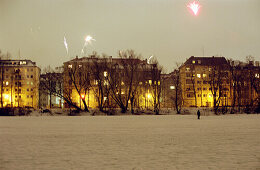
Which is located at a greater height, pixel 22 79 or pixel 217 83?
pixel 22 79

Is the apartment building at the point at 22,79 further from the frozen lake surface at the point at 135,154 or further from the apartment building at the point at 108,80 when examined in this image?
the frozen lake surface at the point at 135,154

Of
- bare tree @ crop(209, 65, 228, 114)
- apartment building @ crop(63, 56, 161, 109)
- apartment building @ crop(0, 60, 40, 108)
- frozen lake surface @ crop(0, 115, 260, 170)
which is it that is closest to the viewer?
frozen lake surface @ crop(0, 115, 260, 170)

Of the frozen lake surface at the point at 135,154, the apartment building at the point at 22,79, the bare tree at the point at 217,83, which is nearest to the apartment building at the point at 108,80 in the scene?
the bare tree at the point at 217,83

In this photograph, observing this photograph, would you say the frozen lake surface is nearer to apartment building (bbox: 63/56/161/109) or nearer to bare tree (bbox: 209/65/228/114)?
bare tree (bbox: 209/65/228/114)

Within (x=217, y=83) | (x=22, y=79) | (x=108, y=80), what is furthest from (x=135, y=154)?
(x=22, y=79)

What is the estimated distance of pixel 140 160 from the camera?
13.3 metres

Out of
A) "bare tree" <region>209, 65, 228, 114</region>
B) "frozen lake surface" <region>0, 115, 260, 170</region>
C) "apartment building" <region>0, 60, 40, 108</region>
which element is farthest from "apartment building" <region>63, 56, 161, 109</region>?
"frozen lake surface" <region>0, 115, 260, 170</region>

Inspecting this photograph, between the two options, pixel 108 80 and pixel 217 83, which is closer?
pixel 108 80

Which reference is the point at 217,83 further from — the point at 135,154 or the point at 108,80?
the point at 135,154

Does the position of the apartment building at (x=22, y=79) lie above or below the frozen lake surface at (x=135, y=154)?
above

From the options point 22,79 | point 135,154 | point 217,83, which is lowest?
point 135,154

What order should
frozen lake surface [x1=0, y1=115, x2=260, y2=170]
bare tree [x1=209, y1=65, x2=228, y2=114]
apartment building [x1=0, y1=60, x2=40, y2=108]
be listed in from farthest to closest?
apartment building [x1=0, y1=60, x2=40, y2=108]
bare tree [x1=209, y1=65, x2=228, y2=114]
frozen lake surface [x1=0, y1=115, x2=260, y2=170]

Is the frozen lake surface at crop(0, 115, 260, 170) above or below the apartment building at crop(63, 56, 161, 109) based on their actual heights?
below

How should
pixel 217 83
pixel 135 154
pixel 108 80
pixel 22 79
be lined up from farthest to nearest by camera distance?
pixel 22 79 < pixel 217 83 < pixel 108 80 < pixel 135 154
